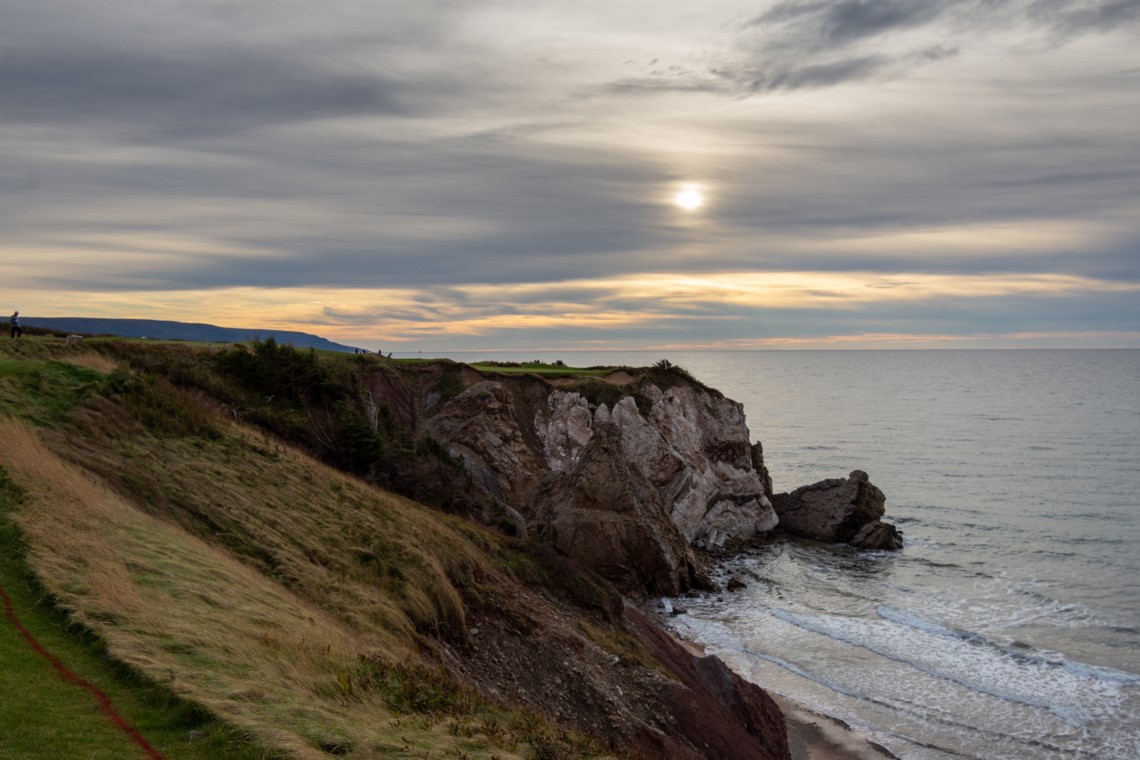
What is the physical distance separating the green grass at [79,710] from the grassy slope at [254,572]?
0.19 metres

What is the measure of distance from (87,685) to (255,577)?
214 inches

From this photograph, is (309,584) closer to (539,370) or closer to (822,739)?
(822,739)

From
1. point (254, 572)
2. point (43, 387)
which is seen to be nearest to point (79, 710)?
point (254, 572)

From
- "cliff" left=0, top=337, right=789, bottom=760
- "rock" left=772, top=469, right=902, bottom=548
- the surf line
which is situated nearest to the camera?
the surf line

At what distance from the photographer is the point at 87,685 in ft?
31.2

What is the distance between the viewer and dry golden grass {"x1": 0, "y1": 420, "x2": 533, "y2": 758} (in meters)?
9.98

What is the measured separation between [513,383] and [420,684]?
37640 millimetres

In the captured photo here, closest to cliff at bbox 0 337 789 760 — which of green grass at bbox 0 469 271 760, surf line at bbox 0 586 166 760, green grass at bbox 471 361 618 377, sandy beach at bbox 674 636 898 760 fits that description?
green grass at bbox 0 469 271 760

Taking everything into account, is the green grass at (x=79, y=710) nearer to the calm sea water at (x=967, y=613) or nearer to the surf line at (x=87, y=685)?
the surf line at (x=87, y=685)

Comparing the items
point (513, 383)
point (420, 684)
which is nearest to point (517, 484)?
→ point (513, 383)

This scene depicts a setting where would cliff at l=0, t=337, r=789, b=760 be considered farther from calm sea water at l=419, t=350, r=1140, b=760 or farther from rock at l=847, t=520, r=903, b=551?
rock at l=847, t=520, r=903, b=551

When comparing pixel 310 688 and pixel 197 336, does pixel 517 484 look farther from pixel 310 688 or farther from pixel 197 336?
pixel 197 336

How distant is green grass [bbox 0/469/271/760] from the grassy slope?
192mm

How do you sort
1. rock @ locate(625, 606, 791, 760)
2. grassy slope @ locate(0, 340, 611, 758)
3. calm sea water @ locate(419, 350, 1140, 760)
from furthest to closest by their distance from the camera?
calm sea water @ locate(419, 350, 1140, 760) < rock @ locate(625, 606, 791, 760) < grassy slope @ locate(0, 340, 611, 758)
